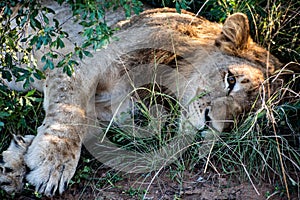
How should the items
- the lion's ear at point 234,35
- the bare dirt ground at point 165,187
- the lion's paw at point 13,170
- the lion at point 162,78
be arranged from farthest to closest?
1. the lion's ear at point 234,35
2. the lion at point 162,78
3. the bare dirt ground at point 165,187
4. the lion's paw at point 13,170

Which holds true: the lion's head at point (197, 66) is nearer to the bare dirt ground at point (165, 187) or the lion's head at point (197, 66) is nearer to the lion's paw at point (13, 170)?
the bare dirt ground at point (165, 187)

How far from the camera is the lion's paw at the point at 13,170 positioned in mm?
2730

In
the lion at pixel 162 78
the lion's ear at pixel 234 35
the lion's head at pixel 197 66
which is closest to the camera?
the lion at pixel 162 78

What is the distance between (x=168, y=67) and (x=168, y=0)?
73 centimetres

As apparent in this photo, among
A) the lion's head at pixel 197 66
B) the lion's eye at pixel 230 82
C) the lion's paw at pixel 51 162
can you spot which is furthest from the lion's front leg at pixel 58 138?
the lion's eye at pixel 230 82

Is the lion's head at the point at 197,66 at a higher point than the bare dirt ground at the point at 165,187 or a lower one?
higher

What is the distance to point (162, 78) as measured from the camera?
364cm

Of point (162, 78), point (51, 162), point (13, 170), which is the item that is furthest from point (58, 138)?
point (162, 78)

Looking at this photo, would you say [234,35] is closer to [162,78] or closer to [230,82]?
[230,82]

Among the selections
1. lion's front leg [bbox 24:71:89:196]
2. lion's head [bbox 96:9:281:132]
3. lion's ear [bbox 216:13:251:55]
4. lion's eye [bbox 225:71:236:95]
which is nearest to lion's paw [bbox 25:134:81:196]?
lion's front leg [bbox 24:71:89:196]

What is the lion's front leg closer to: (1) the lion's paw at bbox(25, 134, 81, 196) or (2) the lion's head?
(1) the lion's paw at bbox(25, 134, 81, 196)

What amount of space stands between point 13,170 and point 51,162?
8.1 inches

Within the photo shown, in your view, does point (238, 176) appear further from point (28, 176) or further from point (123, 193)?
point (28, 176)

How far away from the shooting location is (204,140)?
3.28 metres
